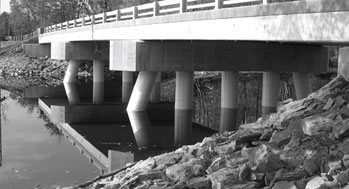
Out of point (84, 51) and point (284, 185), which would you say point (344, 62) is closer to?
point (284, 185)

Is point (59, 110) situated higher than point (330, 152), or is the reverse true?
point (330, 152)

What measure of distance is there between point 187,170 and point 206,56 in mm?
13228

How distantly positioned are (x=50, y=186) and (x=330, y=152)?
812 cm

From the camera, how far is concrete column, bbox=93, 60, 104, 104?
1324 inches

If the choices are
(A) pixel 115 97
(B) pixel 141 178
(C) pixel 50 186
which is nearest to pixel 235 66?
(C) pixel 50 186

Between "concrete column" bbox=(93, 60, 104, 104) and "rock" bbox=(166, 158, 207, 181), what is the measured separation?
2430 cm

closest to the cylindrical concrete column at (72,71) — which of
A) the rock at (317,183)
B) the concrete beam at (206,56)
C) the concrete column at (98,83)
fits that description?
the concrete column at (98,83)

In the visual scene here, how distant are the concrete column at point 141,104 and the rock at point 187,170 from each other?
38.0 ft

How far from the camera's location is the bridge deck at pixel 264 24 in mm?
10328

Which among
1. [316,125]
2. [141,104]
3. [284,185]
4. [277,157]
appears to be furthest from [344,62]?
[141,104]

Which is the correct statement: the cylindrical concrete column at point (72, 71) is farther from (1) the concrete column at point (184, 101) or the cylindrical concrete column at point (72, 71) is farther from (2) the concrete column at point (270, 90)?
(2) the concrete column at point (270, 90)

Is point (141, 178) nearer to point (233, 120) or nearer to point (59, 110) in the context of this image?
point (233, 120)

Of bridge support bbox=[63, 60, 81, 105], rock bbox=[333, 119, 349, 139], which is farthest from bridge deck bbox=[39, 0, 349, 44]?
bridge support bbox=[63, 60, 81, 105]

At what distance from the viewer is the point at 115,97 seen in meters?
37.7
